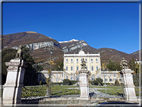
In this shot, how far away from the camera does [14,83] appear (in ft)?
16.2

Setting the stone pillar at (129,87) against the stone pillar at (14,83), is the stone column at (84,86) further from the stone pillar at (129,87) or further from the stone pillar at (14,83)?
the stone pillar at (14,83)

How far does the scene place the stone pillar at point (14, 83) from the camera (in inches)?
188

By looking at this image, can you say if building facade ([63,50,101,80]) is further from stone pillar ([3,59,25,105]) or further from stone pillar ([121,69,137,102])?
stone pillar ([3,59,25,105])

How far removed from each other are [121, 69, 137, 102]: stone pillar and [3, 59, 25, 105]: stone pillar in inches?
280

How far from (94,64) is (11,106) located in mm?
41855

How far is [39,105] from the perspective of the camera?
18.9 feet

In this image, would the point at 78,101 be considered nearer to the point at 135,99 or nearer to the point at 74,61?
the point at 135,99

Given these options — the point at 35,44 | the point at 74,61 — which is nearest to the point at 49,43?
the point at 35,44

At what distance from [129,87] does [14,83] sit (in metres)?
7.56

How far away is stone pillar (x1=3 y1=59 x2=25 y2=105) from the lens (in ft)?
15.7

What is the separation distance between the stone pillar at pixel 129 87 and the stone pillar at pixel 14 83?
280 inches

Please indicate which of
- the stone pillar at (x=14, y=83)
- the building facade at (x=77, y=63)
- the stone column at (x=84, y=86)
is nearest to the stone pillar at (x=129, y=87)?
the stone column at (x=84, y=86)

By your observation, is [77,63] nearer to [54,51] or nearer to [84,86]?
[84,86]

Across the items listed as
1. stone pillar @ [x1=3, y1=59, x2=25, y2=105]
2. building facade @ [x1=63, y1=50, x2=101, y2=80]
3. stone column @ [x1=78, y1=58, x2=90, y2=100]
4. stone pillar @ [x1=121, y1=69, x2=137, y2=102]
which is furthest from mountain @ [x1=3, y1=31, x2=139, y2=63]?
stone pillar @ [x1=3, y1=59, x2=25, y2=105]
